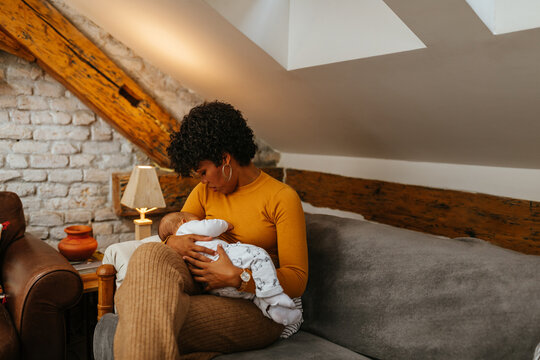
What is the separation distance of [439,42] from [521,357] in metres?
1.08

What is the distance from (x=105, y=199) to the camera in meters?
2.98

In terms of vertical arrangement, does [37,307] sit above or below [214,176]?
below

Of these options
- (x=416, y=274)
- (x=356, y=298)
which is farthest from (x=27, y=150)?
(x=416, y=274)

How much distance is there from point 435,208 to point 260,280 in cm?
136

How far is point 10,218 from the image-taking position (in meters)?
2.25

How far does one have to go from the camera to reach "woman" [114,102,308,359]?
113 cm

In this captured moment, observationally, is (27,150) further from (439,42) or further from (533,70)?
(533,70)

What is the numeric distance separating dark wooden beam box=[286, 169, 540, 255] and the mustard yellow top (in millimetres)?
1064

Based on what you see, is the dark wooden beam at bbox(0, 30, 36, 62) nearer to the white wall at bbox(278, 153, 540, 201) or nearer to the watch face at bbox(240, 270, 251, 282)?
the white wall at bbox(278, 153, 540, 201)

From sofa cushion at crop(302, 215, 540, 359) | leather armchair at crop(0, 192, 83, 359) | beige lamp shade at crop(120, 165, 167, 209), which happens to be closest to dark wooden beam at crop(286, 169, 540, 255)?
sofa cushion at crop(302, 215, 540, 359)

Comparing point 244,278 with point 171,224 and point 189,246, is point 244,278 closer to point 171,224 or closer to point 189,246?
point 189,246

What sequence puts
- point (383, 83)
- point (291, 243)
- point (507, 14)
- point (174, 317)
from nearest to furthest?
1. point (174, 317)
2. point (507, 14)
3. point (291, 243)
4. point (383, 83)

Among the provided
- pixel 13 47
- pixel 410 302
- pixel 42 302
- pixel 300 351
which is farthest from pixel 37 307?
pixel 13 47

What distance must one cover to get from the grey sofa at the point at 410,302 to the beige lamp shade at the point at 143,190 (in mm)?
1089
